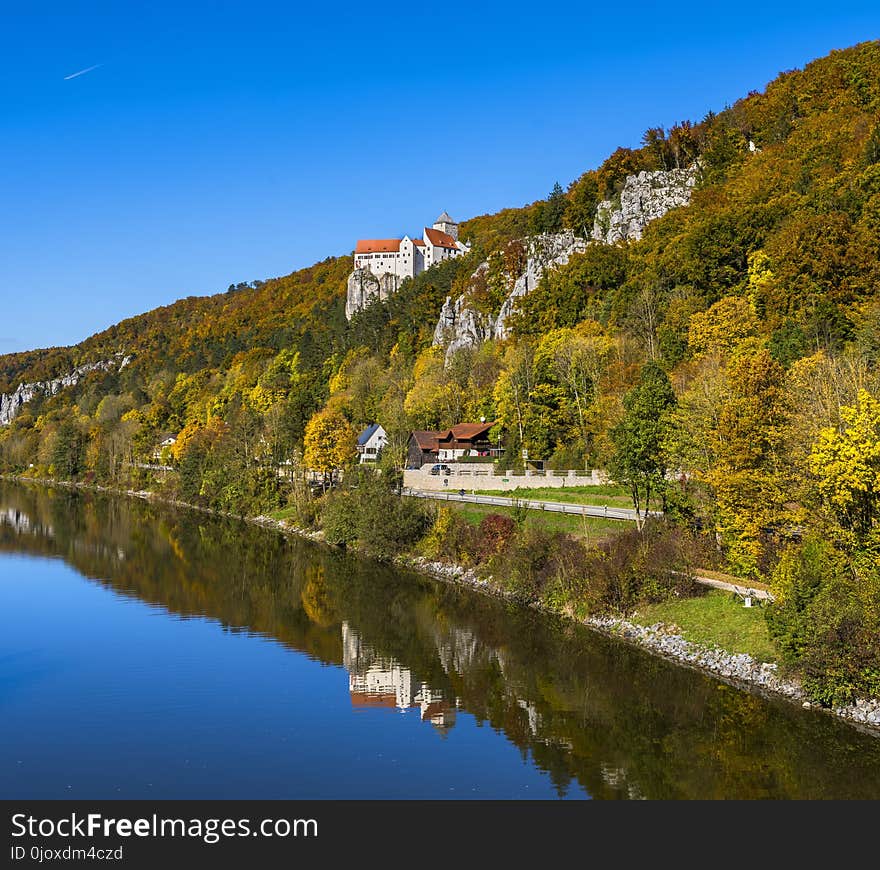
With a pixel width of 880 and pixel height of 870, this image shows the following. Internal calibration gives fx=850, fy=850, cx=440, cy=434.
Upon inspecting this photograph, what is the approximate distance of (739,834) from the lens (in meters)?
16.5

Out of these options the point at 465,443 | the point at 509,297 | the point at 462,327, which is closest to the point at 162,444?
the point at 462,327

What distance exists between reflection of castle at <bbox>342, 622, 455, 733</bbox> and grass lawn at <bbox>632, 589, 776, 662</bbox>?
29.6 ft

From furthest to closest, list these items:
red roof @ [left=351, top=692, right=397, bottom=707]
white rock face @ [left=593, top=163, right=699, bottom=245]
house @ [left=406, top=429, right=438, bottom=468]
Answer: white rock face @ [left=593, top=163, right=699, bottom=245] → house @ [left=406, top=429, right=438, bottom=468] → red roof @ [left=351, top=692, right=397, bottom=707]

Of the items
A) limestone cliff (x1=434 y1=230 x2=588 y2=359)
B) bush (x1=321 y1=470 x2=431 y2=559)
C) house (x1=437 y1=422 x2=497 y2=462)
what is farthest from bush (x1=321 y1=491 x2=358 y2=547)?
limestone cliff (x1=434 y1=230 x2=588 y2=359)

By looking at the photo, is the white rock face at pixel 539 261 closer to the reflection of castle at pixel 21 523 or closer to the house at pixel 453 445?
the house at pixel 453 445

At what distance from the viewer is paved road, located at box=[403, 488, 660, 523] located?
40.3m

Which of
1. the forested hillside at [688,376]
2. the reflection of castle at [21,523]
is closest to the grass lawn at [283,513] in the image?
the forested hillside at [688,376]

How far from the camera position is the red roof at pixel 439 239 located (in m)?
138

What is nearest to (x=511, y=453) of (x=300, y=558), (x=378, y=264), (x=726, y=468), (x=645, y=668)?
(x=300, y=558)

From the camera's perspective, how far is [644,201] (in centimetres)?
8044

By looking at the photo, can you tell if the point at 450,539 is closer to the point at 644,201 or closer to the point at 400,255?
the point at 644,201

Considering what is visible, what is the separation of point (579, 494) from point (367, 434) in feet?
109

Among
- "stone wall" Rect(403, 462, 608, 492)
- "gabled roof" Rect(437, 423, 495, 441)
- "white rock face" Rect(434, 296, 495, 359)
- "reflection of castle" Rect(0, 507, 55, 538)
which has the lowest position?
"reflection of castle" Rect(0, 507, 55, 538)

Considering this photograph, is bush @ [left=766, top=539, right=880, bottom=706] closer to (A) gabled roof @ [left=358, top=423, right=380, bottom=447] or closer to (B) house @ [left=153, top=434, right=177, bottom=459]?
(A) gabled roof @ [left=358, top=423, right=380, bottom=447]
